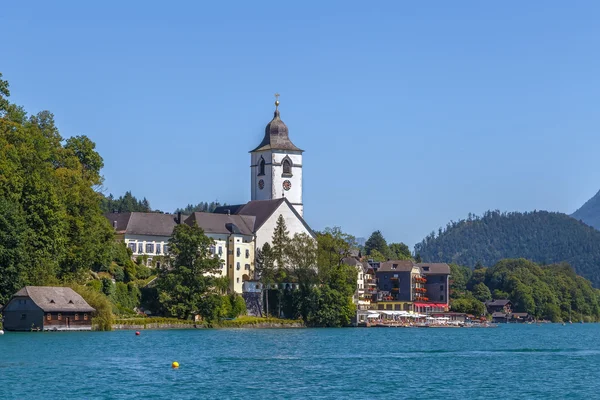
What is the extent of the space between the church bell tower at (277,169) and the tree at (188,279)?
109 ft

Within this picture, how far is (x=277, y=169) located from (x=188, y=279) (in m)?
36.9

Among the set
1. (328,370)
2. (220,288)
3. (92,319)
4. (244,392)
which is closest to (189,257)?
(220,288)

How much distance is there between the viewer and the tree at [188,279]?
4154 inches

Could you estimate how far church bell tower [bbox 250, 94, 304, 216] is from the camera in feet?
459

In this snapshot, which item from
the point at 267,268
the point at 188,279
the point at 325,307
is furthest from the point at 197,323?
the point at 325,307

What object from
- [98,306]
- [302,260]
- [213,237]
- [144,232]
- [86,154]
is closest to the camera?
[98,306]

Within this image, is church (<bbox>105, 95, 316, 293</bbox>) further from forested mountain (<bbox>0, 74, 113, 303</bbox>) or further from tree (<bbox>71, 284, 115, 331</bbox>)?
tree (<bbox>71, 284, 115, 331</bbox>)

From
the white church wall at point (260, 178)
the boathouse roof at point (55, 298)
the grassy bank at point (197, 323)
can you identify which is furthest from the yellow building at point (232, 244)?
the boathouse roof at point (55, 298)

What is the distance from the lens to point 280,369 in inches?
2259

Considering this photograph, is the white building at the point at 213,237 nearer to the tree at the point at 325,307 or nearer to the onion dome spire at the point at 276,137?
the tree at the point at 325,307

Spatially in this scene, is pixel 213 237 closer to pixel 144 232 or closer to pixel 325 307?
pixel 144 232

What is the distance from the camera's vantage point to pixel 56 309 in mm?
87500

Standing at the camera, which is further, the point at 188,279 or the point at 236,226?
the point at 236,226

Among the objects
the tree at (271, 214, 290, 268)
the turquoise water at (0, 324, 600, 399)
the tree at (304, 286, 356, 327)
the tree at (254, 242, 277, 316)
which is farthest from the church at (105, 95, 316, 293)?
the turquoise water at (0, 324, 600, 399)
